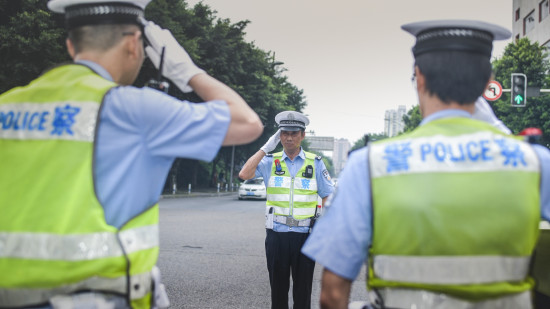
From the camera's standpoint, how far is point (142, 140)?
Result: 1678 millimetres

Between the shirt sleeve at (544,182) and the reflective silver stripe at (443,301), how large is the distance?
302 millimetres

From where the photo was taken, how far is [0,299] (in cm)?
150

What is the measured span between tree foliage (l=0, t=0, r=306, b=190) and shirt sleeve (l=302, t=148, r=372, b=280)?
1.48 m

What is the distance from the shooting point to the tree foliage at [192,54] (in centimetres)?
1622

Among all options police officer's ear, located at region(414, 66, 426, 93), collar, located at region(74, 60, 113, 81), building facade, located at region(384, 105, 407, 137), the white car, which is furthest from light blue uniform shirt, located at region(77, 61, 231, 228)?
building facade, located at region(384, 105, 407, 137)

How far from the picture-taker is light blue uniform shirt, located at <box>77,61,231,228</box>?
1591 mm

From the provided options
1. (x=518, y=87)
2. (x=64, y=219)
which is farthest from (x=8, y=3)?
(x=64, y=219)

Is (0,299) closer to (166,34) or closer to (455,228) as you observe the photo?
(166,34)

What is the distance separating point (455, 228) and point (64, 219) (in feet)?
4.12

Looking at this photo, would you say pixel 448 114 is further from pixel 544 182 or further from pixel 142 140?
pixel 142 140

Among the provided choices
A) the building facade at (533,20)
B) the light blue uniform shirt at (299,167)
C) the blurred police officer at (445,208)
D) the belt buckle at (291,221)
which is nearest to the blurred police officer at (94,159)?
the blurred police officer at (445,208)

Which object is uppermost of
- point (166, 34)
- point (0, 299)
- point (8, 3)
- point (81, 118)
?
point (8, 3)

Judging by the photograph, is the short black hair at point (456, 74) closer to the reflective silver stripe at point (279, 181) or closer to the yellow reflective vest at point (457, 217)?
the yellow reflective vest at point (457, 217)

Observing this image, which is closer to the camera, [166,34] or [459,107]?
[459,107]
